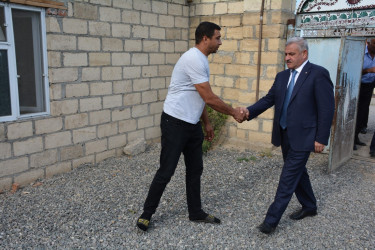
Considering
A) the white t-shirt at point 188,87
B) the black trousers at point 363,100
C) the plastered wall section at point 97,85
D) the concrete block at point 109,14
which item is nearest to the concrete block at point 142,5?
the plastered wall section at point 97,85

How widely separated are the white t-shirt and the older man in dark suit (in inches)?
32.9

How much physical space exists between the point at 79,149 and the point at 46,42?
1.71 m

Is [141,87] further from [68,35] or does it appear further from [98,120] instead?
[68,35]

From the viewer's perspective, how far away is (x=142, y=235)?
351cm

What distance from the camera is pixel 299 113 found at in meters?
3.36

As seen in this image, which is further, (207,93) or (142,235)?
(142,235)

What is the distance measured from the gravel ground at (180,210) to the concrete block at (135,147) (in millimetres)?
388

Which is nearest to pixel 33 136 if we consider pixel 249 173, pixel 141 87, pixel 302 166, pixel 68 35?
pixel 68 35

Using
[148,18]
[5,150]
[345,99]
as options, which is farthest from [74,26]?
[345,99]

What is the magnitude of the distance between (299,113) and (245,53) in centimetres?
356

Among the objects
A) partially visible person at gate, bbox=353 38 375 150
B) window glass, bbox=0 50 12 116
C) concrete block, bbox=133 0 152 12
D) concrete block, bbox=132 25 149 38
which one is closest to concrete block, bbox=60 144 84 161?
window glass, bbox=0 50 12 116

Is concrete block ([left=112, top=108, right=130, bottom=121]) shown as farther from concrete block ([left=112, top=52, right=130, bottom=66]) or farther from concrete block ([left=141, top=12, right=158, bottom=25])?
concrete block ([left=141, top=12, right=158, bottom=25])

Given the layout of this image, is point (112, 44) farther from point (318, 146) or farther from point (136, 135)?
point (318, 146)

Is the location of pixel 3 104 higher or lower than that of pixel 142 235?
higher
